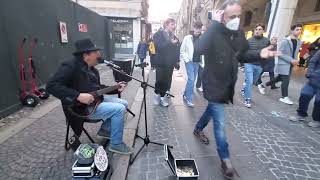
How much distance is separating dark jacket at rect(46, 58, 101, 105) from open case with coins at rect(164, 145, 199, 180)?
133cm

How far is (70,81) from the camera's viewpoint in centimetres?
278

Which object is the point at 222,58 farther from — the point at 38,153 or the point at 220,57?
the point at 38,153

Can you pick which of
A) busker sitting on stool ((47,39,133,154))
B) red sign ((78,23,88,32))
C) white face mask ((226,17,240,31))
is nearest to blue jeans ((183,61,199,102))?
busker sitting on stool ((47,39,133,154))

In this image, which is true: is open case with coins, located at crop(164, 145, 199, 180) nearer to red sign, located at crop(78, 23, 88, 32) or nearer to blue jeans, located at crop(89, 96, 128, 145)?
blue jeans, located at crop(89, 96, 128, 145)

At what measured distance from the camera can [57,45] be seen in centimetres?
737

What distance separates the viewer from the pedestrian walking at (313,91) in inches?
178

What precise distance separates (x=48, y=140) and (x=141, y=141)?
1538mm

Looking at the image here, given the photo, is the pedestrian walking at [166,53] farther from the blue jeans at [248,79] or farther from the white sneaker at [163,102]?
the blue jeans at [248,79]

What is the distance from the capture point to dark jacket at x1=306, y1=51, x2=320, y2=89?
4.50 meters

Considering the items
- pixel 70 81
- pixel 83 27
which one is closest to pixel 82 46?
pixel 70 81

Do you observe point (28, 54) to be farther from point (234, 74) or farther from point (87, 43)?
point (234, 74)

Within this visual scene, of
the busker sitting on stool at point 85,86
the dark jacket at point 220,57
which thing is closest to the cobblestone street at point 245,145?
the busker sitting on stool at point 85,86

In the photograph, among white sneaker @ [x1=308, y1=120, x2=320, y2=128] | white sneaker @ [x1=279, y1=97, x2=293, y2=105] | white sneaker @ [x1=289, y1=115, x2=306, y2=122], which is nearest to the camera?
white sneaker @ [x1=308, y1=120, x2=320, y2=128]

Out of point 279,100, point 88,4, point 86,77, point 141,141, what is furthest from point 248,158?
point 88,4
